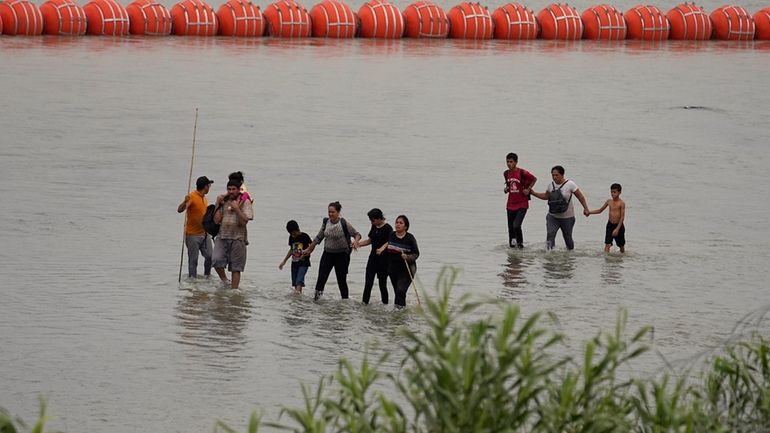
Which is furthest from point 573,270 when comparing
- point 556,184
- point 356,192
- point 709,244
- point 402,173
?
point 402,173

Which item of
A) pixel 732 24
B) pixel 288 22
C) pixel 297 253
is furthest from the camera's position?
pixel 732 24

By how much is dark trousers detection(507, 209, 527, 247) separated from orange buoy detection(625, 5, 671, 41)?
3138 cm

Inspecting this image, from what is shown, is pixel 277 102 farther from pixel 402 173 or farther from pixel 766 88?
pixel 766 88

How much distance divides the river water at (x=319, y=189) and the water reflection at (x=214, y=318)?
0.05 m

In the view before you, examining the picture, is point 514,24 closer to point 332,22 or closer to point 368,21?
point 368,21

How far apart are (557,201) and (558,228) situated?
531mm

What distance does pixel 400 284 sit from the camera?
55.5 feet

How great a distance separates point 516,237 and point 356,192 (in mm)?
5286

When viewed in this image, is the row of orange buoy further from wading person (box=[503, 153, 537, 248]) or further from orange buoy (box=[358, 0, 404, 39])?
wading person (box=[503, 153, 537, 248])

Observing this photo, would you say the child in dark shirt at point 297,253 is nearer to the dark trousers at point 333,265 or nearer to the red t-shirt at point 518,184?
the dark trousers at point 333,265

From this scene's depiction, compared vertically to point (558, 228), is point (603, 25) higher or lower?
higher

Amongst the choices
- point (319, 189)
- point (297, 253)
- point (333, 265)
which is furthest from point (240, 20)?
point (333, 265)

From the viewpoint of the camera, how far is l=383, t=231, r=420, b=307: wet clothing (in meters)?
16.7

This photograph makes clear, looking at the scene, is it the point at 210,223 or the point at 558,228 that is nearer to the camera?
the point at 210,223
